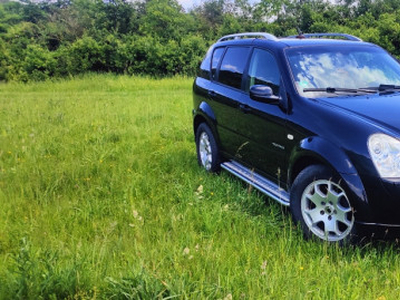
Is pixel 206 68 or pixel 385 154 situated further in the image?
pixel 206 68

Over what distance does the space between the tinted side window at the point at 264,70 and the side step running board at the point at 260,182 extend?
92 centimetres

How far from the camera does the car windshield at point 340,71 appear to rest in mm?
3736

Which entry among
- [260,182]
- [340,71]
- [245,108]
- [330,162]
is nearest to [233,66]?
[245,108]

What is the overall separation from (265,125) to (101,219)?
6.16 feet

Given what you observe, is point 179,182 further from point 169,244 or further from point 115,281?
point 115,281

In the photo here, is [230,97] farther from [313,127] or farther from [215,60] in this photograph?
[313,127]

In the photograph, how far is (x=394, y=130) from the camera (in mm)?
2865

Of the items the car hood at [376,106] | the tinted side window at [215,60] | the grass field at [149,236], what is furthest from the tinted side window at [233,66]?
the car hood at [376,106]

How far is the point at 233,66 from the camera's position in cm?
483

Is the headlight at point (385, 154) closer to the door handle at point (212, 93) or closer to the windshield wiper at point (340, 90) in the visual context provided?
the windshield wiper at point (340, 90)

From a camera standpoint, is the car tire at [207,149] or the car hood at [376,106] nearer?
the car hood at [376,106]

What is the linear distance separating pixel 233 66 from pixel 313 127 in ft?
6.17

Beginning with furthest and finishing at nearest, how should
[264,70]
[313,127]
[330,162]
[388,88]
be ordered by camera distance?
1. [264,70]
2. [388,88]
3. [313,127]
4. [330,162]

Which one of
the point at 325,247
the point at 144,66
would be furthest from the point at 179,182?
the point at 144,66
